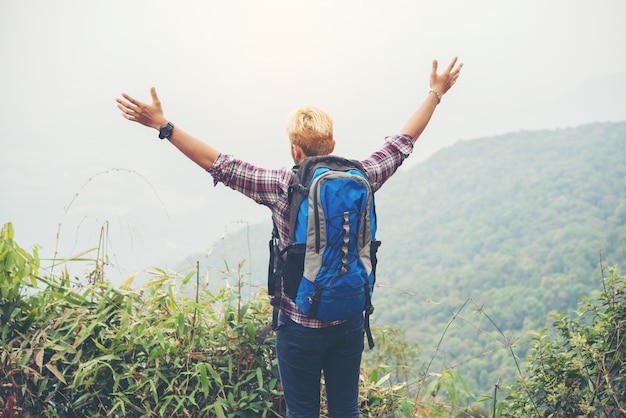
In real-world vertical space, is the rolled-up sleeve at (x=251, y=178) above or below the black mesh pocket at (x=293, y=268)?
above

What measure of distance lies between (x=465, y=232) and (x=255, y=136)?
2494 inches

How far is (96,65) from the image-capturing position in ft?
508

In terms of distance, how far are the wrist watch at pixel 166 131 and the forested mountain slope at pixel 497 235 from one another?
970 inches

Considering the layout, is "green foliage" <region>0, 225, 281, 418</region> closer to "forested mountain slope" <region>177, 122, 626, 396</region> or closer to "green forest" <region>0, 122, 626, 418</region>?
"green forest" <region>0, 122, 626, 418</region>

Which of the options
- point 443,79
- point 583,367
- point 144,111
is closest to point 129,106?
point 144,111

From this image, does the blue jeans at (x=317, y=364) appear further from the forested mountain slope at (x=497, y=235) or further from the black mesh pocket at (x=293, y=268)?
the forested mountain slope at (x=497, y=235)

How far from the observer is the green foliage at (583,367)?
2.72 meters

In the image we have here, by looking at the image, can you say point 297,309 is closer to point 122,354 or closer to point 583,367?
point 122,354

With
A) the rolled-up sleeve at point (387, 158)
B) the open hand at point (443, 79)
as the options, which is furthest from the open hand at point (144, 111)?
the open hand at point (443, 79)

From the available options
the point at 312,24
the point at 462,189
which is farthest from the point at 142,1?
the point at 462,189

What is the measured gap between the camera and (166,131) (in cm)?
216

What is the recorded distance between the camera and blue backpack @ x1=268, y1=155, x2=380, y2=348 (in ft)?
6.59

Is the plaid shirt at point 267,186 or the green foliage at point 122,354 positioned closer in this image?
the plaid shirt at point 267,186

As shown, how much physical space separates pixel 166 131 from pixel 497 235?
65710 mm
